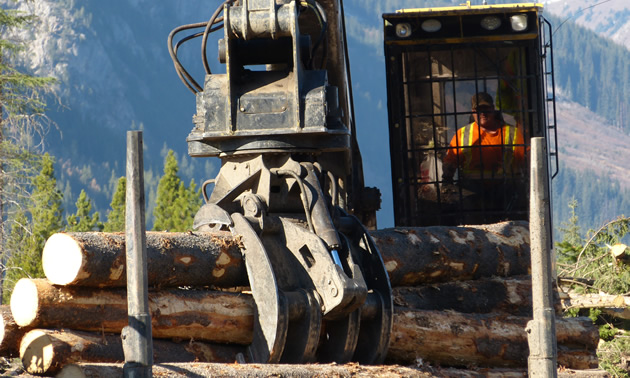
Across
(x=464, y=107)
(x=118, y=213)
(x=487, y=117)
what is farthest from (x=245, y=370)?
(x=118, y=213)

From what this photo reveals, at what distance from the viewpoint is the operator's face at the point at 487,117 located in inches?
425

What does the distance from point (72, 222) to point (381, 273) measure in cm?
4363

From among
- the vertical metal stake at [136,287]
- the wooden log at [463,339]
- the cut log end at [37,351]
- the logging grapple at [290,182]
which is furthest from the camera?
the wooden log at [463,339]

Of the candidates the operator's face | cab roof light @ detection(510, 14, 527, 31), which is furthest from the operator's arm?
cab roof light @ detection(510, 14, 527, 31)

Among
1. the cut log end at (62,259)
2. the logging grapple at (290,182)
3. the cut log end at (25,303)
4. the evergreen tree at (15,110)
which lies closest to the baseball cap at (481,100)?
the logging grapple at (290,182)

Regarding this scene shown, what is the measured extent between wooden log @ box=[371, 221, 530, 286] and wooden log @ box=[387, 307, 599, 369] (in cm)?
49

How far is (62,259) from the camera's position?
5148 millimetres

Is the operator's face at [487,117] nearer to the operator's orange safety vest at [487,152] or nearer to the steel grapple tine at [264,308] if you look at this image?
the operator's orange safety vest at [487,152]

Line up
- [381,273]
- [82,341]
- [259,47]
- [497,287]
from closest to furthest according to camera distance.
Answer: [82,341]
[381,273]
[259,47]
[497,287]

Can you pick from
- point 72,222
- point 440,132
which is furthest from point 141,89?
point 440,132

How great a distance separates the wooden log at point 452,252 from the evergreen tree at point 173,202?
45.5m

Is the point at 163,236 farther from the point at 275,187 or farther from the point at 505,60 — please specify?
the point at 505,60

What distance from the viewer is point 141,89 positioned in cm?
19850

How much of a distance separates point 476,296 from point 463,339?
972 mm
